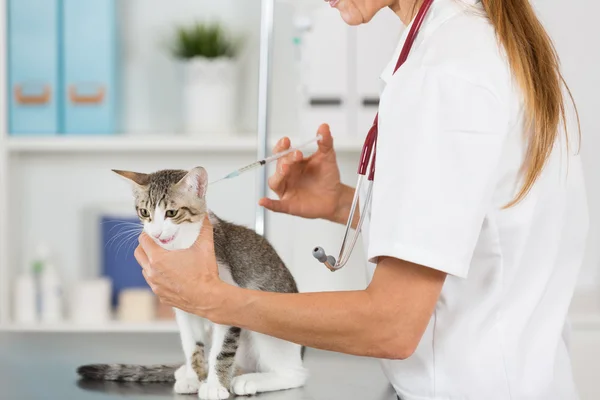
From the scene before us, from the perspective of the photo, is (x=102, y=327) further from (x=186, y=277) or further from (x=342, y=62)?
(x=186, y=277)

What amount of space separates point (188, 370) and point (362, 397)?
0.26 meters

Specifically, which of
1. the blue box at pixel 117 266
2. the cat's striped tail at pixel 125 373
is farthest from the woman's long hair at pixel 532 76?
the blue box at pixel 117 266

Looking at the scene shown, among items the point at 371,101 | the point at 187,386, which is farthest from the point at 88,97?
the point at 187,386

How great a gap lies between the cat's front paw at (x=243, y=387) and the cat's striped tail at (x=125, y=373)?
131 millimetres

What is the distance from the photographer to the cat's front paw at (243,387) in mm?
1132

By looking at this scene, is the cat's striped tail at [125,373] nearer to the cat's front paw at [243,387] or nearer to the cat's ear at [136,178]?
the cat's front paw at [243,387]

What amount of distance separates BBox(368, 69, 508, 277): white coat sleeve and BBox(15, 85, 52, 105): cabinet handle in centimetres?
173

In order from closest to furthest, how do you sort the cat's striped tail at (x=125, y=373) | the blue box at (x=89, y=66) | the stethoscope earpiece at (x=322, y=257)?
the stethoscope earpiece at (x=322, y=257) < the cat's striped tail at (x=125, y=373) < the blue box at (x=89, y=66)

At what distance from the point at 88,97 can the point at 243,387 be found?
1.48 meters

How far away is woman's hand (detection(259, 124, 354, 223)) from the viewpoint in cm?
140

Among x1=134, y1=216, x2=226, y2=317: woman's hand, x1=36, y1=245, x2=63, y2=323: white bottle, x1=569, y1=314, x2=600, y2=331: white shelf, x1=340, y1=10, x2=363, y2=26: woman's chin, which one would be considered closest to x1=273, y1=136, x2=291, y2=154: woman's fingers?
x1=340, y1=10, x2=363, y2=26: woman's chin

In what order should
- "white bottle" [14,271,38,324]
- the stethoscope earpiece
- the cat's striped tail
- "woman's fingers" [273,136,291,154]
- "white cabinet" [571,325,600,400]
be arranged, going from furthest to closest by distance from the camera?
1. "white bottle" [14,271,38,324]
2. "white cabinet" [571,325,600,400]
3. "woman's fingers" [273,136,291,154]
4. the cat's striped tail
5. the stethoscope earpiece

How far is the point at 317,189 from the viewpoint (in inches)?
56.3

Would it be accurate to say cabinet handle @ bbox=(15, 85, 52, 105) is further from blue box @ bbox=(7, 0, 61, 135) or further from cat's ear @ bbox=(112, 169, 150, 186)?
cat's ear @ bbox=(112, 169, 150, 186)
